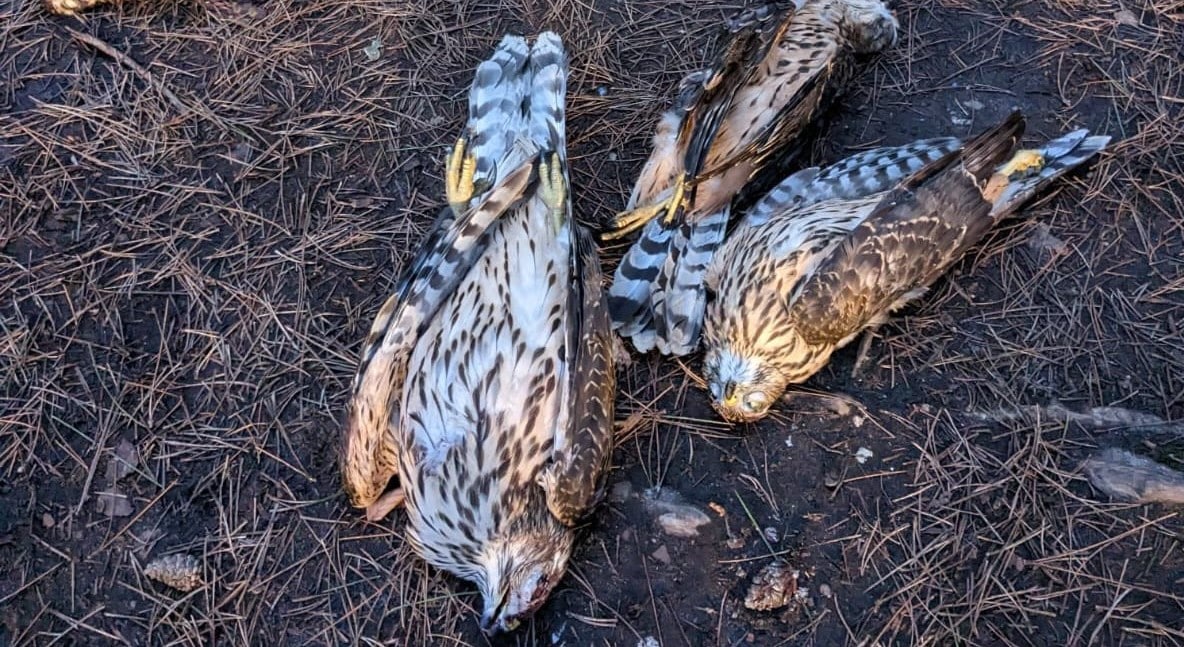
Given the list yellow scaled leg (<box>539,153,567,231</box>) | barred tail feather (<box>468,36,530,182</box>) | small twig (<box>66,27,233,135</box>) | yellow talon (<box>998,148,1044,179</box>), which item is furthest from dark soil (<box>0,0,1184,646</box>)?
yellow scaled leg (<box>539,153,567,231</box>)

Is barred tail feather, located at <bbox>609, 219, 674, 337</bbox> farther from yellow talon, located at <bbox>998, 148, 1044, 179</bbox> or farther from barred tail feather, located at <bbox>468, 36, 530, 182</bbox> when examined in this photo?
yellow talon, located at <bbox>998, 148, 1044, 179</bbox>

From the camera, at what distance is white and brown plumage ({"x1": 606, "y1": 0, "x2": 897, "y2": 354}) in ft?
12.0

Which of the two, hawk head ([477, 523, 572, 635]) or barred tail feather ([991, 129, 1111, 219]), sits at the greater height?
barred tail feather ([991, 129, 1111, 219])

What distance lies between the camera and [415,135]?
162 inches

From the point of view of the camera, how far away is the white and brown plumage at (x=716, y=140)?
12.0 feet

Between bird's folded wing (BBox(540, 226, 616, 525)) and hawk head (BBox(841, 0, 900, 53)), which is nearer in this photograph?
bird's folded wing (BBox(540, 226, 616, 525))

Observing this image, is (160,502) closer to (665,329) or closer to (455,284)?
(455,284)

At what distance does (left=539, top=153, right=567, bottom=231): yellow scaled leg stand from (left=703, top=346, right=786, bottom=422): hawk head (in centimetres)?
93

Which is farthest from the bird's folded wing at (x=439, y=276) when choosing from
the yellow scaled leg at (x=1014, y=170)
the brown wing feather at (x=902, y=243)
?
the yellow scaled leg at (x=1014, y=170)

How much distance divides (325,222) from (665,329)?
166cm

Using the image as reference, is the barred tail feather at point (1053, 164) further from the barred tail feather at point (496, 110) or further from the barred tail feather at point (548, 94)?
the barred tail feather at point (496, 110)

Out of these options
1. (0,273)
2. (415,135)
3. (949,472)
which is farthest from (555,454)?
(0,273)


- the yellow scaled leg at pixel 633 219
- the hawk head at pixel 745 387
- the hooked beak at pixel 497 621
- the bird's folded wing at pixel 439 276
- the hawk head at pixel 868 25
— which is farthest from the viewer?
the hawk head at pixel 868 25

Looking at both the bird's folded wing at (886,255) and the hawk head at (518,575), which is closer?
the hawk head at (518,575)
